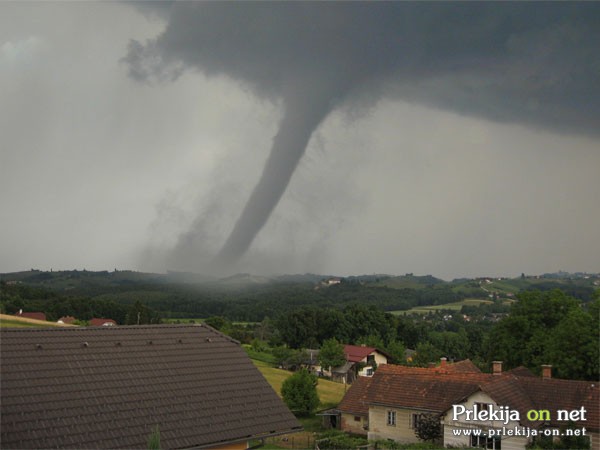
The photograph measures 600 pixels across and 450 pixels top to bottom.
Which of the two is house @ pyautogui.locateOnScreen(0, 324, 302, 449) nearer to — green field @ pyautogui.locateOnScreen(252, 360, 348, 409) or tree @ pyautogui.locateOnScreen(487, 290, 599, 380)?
tree @ pyautogui.locateOnScreen(487, 290, 599, 380)

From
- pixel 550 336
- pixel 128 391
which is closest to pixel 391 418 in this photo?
pixel 550 336

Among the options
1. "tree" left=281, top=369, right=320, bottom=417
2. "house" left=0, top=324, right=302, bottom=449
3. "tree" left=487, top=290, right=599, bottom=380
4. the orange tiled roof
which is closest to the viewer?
"house" left=0, top=324, right=302, bottom=449

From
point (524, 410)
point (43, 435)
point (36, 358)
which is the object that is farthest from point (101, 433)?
point (524, 410)

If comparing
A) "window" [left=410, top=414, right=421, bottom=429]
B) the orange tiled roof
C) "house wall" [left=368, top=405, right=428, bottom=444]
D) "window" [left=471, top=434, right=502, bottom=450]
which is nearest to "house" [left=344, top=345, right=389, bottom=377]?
the orange tiled roof

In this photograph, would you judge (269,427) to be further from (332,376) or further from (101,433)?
(332,376)

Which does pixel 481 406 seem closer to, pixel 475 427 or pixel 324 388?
pixel 475 427
